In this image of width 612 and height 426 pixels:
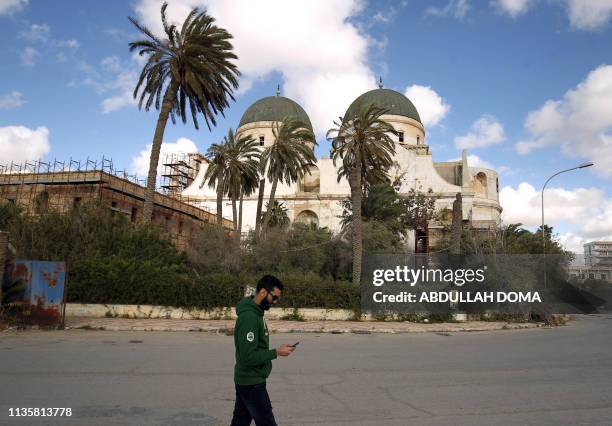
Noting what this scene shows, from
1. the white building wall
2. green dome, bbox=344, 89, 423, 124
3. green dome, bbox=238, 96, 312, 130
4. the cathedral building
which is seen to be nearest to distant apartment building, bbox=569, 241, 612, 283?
the cathedral building

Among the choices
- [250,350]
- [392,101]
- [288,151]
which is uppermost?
[392,101]

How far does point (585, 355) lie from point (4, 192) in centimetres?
3467

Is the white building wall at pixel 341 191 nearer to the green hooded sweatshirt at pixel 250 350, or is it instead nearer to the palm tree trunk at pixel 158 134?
the palm tree trunk at pixel 158 134

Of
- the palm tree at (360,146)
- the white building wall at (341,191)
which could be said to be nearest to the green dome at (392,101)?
the white building wall at (341,191)

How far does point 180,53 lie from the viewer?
24156mm

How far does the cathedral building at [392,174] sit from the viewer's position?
48781mm

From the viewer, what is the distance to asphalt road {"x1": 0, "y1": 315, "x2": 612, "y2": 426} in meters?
5.88

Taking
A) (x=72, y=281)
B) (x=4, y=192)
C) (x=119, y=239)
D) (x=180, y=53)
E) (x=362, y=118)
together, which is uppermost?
(x=180, y=53)

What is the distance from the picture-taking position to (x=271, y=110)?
55125mm

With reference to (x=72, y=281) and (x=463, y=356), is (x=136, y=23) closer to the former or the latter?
(x=72, y=281)

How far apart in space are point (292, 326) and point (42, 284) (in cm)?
864

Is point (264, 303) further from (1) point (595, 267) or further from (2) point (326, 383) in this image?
(1) point (595, 267)

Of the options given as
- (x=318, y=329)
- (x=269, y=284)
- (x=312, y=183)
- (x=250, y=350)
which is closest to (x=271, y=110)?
(x=312, y=183)

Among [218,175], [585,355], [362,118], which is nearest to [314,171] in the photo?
[218,175]
